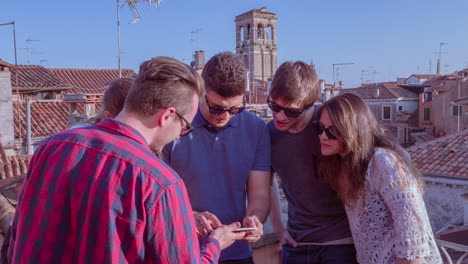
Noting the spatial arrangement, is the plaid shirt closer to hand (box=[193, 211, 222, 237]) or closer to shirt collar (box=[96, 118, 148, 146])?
shirt collar (box=[96, 118, 148, 146])

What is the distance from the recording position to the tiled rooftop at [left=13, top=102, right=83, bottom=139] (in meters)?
14.0


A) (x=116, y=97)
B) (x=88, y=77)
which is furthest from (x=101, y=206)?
(x=88, y=77)

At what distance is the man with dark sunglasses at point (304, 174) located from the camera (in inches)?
92.6

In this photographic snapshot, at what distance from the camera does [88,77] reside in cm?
2106

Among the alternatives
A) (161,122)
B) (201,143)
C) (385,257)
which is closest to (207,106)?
(201,143)

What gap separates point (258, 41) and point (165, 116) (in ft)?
170

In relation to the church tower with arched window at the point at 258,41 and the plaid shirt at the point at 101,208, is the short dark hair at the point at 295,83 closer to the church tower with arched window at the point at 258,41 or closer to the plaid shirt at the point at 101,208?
the plaid shirt at the point at 101,208

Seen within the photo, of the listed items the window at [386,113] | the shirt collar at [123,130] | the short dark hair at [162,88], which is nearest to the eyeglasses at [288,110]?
the short dark hair at [162,88]

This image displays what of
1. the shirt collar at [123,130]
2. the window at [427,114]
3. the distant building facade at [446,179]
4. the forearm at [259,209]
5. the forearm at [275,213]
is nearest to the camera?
the shirt collar at [123,130]

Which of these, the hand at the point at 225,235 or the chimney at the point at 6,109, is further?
the chimney at the point at 6,109

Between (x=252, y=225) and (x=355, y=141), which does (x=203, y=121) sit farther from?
A: (x=355, y=141)

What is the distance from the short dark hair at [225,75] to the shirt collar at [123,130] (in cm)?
93

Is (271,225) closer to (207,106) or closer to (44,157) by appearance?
(207,106)

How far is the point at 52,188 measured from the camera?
1.21 meters
